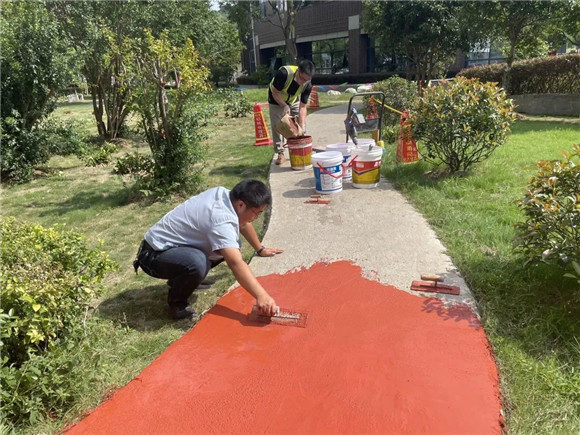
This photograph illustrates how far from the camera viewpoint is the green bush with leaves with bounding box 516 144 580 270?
2.66 metres

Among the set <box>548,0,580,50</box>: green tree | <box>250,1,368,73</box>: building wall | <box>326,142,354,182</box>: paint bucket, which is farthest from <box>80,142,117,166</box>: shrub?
<box>250,1,368,73</box>: building wall

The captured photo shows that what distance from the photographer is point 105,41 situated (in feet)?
30.6

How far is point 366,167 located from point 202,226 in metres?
3.11

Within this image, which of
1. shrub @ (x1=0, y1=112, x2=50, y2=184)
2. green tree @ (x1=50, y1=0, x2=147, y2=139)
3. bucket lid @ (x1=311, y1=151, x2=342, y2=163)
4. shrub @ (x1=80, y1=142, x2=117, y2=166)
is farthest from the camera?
green tree @ (x1=50, y1=0, x2=147, y2=139)

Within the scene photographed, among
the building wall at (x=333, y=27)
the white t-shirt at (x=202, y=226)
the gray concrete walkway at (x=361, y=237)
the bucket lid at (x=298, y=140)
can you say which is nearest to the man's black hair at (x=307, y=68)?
the bucket lid at (x=298, y=140)

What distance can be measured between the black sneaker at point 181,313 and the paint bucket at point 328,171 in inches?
109

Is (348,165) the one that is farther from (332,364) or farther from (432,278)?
(332,364)

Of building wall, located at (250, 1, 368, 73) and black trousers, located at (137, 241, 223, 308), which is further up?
building wall, located at (250, 1, 368, 73)

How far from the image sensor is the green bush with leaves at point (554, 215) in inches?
105

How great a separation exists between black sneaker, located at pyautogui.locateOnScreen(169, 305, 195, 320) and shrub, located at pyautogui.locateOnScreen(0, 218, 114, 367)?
56cm

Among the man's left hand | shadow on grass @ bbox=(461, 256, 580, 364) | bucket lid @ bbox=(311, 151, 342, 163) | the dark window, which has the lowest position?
shadow on grass @ bbox=(461, 256, 580, 364)

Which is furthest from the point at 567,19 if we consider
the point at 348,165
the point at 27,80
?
the point at 27,80

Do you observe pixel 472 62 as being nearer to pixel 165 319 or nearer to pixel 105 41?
pixel 105 41

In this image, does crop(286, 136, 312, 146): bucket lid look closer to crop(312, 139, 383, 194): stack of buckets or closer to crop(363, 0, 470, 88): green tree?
crop(312, 139, 383, 194): stack of buckets
